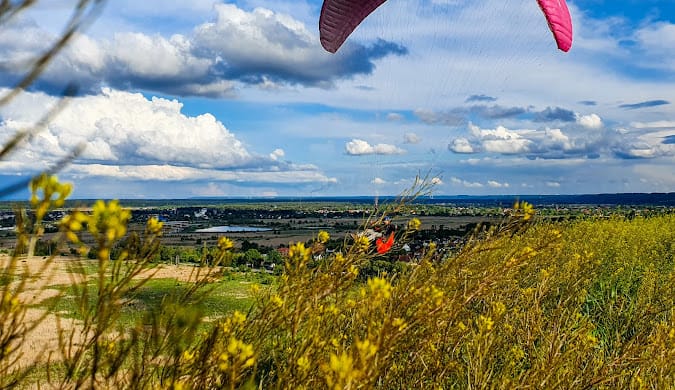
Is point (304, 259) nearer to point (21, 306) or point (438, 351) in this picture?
point (438, 351)

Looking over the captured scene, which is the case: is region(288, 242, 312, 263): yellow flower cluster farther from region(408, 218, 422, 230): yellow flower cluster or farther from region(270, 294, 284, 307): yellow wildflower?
region(408, 218, 422, 230): yellow flower cluster

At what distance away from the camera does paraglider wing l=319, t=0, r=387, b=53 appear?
337cm

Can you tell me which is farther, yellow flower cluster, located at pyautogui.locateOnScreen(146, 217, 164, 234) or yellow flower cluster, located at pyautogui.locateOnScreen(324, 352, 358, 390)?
yellow flower cluster, located at pyautogui.locateOnScreen(146, 217, 164, 234)

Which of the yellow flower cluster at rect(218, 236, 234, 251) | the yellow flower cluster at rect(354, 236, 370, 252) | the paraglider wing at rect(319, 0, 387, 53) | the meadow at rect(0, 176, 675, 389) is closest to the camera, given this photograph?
the meadow at rect(0, 176, 675, 389)

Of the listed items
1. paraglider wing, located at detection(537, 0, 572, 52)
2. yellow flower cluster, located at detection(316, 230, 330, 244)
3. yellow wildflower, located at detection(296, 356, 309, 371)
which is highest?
paraglider wing, located at detection(537, 0, 572, 52)

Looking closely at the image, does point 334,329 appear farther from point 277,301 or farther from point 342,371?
point 342,371

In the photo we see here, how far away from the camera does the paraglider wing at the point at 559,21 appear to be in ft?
9.58

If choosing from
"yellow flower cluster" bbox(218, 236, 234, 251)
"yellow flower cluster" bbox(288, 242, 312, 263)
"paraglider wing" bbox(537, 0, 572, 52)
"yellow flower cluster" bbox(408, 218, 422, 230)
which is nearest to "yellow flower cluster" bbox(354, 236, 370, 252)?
"yellow flower cluster" bbox(288, 242, 312, 263)

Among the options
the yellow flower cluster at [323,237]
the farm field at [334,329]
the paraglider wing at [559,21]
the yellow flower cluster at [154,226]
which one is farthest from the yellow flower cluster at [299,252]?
the paraglider wing at [559,21]

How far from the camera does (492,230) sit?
2.41m

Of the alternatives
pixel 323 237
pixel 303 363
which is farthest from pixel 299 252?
pixel 303 363

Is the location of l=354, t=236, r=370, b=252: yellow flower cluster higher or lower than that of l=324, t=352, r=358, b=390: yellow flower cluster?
higher

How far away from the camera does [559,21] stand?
3061 millimetres

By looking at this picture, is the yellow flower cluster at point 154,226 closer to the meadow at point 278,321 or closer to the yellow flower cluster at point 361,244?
the meadow at point 278,321
